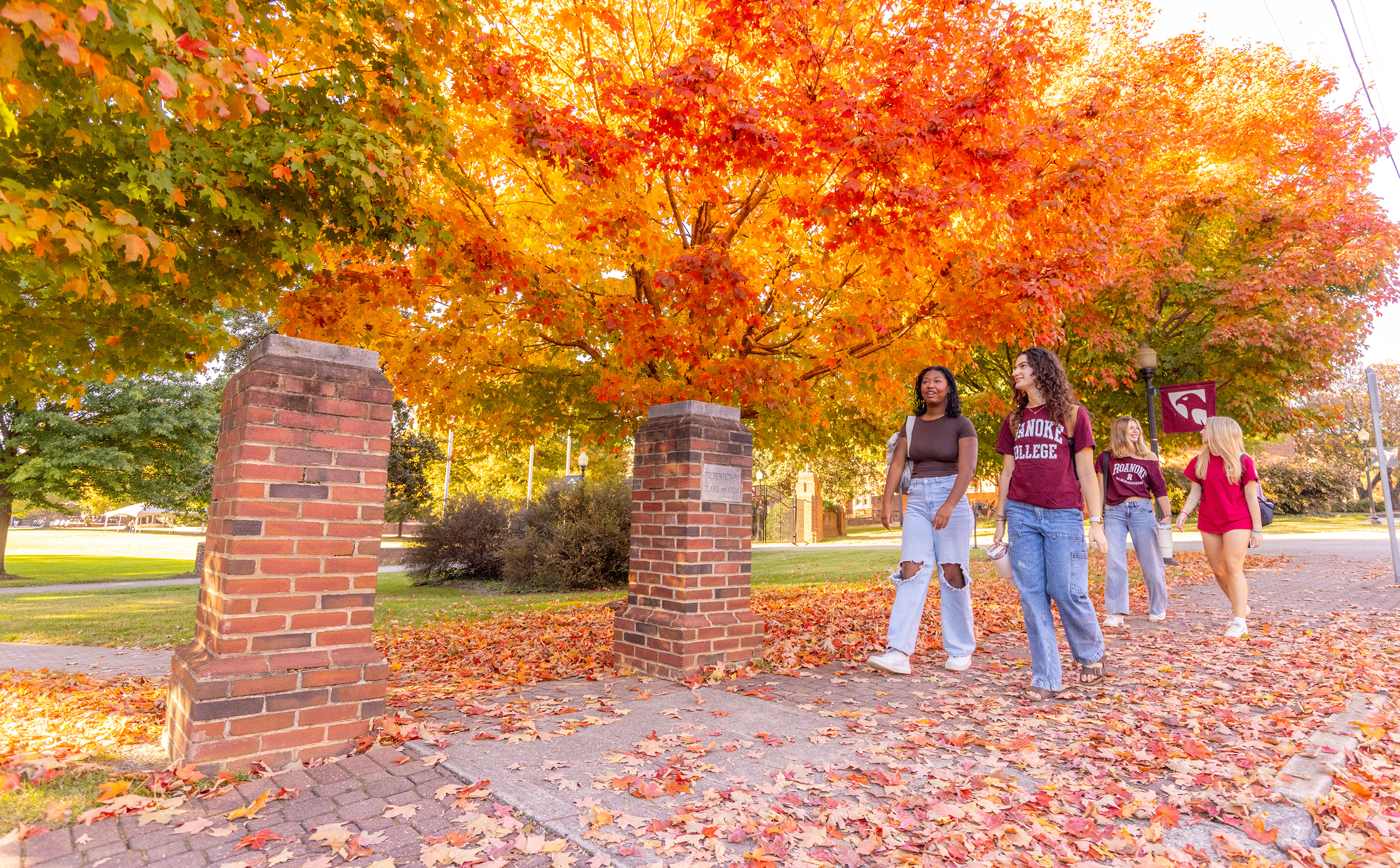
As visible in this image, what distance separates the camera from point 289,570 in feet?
10.7

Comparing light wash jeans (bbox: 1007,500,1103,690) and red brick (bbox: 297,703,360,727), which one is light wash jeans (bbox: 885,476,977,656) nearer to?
light wash jeans (bbox: 1007,500,1103,690)

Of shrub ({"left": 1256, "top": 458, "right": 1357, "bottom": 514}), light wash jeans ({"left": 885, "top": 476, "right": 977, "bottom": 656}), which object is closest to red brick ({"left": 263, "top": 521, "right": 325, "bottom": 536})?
light wash jeans ({"left": 885, "top": 476, "right": 977, "bottom": 656})

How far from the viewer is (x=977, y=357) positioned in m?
13.7

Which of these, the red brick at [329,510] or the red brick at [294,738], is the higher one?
the red brick at [329,510]

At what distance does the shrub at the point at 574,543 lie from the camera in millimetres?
13352

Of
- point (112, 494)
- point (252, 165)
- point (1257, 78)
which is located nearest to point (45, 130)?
point (252, 165)

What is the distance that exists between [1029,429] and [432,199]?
16.8ft

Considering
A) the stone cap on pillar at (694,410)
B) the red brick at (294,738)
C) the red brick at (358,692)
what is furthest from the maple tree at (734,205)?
the red brick at (294,738)

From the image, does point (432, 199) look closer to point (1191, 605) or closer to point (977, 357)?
point (1191, 605)

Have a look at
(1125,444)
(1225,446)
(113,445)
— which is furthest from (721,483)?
(113,445)

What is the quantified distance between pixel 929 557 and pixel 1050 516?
0.81 metres

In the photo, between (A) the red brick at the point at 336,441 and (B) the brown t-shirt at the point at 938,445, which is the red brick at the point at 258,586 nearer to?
(A) the red brick at the point at 336,441

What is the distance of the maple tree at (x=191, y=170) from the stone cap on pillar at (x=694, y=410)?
2.35 metres

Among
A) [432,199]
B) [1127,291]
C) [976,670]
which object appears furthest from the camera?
[1127,291]
